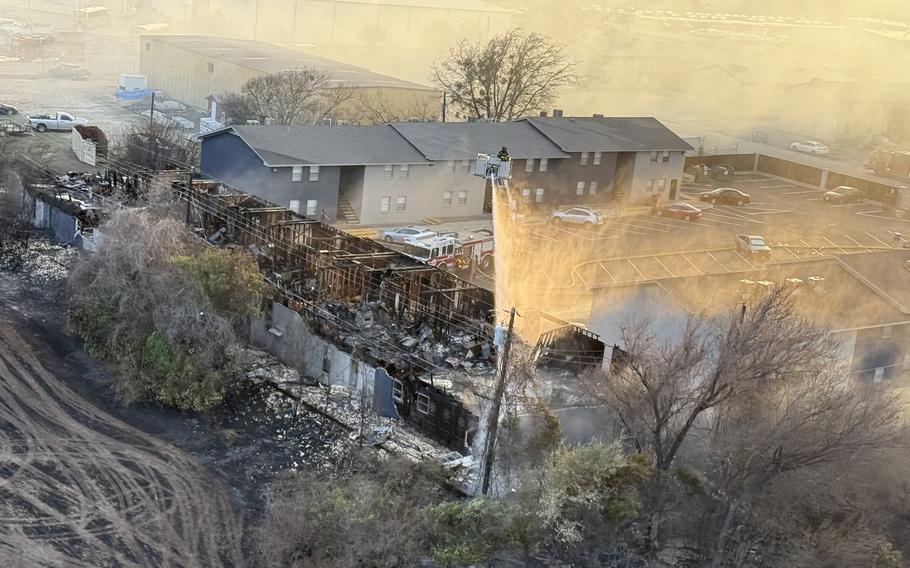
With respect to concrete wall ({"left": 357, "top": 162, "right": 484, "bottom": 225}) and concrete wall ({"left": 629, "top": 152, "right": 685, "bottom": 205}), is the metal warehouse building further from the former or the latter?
concrete wall ({"left": 629, "top": 152, "right": 685, "bottom": 205})

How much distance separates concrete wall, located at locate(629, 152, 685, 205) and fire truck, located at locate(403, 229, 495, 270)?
584 centimetres

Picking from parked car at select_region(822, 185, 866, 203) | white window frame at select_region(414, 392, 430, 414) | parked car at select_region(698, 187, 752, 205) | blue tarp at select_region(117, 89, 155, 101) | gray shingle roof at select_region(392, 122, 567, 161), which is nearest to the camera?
white window frame at select_region(414, 392, 430, 414)

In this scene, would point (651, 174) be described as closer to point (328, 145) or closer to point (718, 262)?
point (328, 145)

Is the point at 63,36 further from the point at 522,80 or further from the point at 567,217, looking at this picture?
the point at 567,217

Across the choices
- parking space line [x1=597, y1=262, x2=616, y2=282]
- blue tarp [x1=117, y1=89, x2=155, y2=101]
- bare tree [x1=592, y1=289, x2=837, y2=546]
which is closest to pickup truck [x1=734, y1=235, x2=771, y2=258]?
parking space line [x1=597, y1=262, x2=616, y2=282]

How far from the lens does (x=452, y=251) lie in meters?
16.6

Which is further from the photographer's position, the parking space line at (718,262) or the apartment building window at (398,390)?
the parking space line at (718,262)

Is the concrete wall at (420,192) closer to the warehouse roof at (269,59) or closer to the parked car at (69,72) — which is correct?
the warehouse roof at (269,59)

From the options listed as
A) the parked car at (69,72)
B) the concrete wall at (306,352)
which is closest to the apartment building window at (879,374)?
the concrete wall at (306,352)

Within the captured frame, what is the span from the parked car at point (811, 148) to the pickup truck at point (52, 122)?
17100 millimetres

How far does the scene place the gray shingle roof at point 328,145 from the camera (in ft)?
59.4

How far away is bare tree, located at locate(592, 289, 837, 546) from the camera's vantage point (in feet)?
30.3

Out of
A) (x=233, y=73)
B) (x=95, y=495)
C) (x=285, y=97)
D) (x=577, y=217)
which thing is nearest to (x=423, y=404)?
(x=95, y=495)

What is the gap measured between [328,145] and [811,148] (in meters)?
14.6
